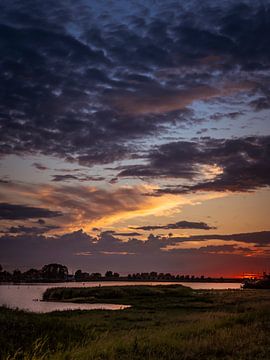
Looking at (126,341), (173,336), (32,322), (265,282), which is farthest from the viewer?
(265,282)

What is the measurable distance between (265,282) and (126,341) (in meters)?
129

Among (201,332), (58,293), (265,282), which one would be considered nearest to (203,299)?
(58,293)

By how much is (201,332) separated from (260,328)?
10.6ft

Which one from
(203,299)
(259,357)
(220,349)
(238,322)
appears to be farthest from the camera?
(203,299)

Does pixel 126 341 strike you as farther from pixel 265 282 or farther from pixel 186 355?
pixel 265 282

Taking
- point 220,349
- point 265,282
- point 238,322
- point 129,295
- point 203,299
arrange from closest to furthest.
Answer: point 220,349 < point 238,322 < point 203,299 < point 129,295 < point 265,282

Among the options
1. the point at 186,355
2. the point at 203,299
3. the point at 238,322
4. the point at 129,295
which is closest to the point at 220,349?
the point at 186,355

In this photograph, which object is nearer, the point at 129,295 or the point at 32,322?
the point at 32,322

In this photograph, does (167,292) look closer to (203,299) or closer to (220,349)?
(203,299)

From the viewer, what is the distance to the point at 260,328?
23.7 metres

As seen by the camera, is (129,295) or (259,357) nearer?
(259,357)

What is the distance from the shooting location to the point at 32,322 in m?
24.8

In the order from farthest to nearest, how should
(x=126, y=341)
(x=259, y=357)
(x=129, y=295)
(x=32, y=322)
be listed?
1. (x=129, y=295)
2. (x=32, y=322)
3. (x=126, y=341)
4. (x=259, y=357)

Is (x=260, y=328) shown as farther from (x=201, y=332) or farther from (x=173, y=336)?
(x=173, y=336)
